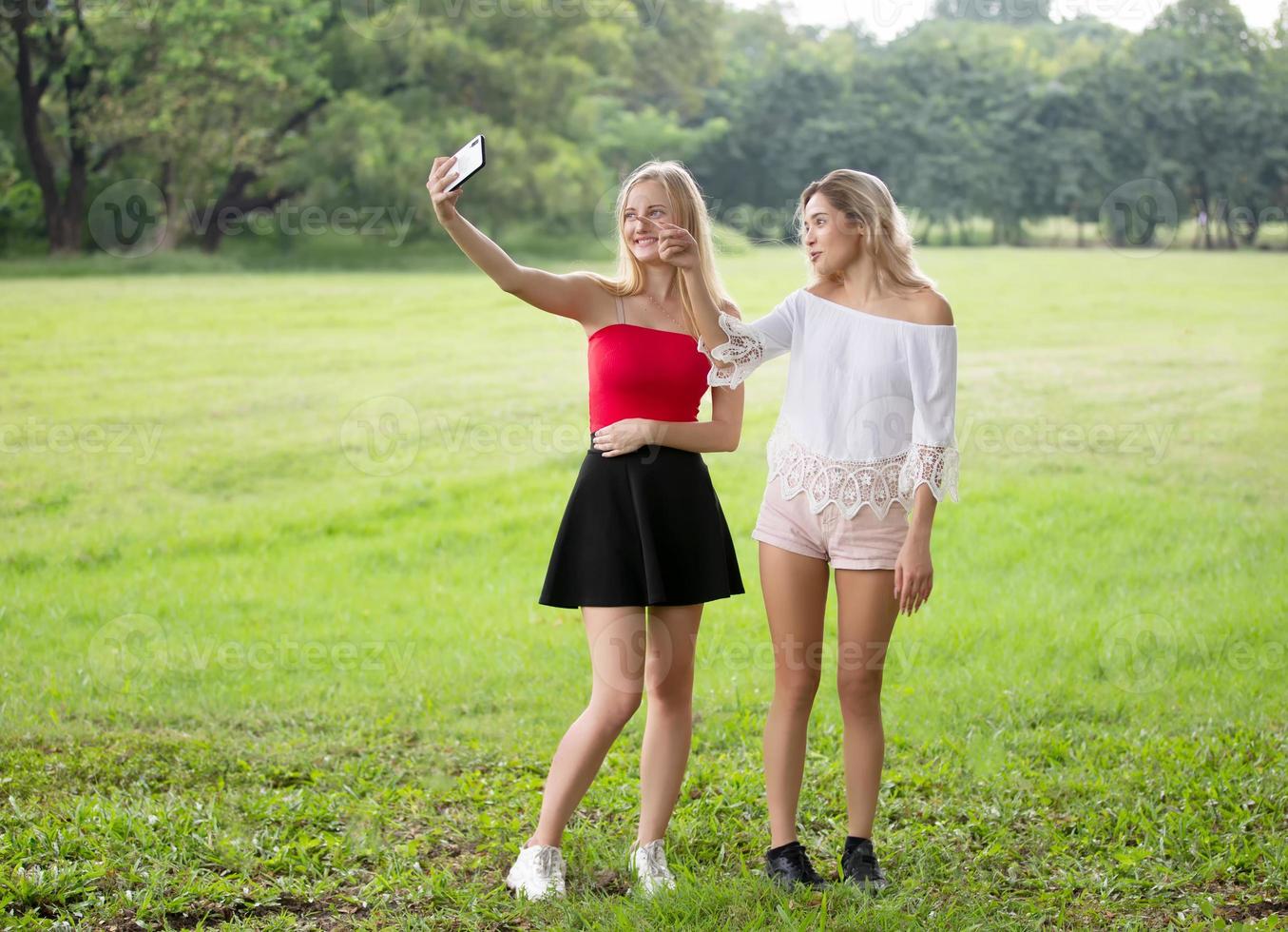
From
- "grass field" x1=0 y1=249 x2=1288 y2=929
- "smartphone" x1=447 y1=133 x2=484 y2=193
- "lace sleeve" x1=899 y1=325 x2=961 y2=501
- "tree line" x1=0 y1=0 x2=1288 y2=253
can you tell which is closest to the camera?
"smartphone" x1=447 y1=133 x2=484 y2=193

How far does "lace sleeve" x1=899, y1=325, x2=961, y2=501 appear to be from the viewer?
2.68 m

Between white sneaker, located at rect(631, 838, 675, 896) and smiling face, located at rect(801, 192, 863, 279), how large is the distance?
1390 mm

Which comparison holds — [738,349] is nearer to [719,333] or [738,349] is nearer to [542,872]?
[719,333]

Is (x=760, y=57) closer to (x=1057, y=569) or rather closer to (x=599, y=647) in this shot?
(x=1057, y=569)

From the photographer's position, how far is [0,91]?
1117 cm

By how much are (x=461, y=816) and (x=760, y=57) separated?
13340 mm

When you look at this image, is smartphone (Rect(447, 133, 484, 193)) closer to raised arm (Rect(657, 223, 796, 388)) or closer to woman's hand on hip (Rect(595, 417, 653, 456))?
raised arm (Rect(657, 223, 796, 388))

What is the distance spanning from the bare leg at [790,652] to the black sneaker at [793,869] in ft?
0.28

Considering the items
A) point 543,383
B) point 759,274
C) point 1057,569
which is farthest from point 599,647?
point 759,274

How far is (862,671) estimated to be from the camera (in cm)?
281

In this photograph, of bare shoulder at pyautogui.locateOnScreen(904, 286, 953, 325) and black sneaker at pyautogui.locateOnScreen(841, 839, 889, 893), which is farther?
black sneaker at pyautogui.locateOnScreen(841, 839, 889, 893)

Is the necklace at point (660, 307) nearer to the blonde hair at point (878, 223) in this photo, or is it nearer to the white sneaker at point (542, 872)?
the blonde hair at point (878, 223)

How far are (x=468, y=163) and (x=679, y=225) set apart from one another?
50 cm

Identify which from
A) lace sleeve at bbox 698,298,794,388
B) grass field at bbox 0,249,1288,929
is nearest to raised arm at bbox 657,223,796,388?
lace sleeve at bbox 698,298,794,388
